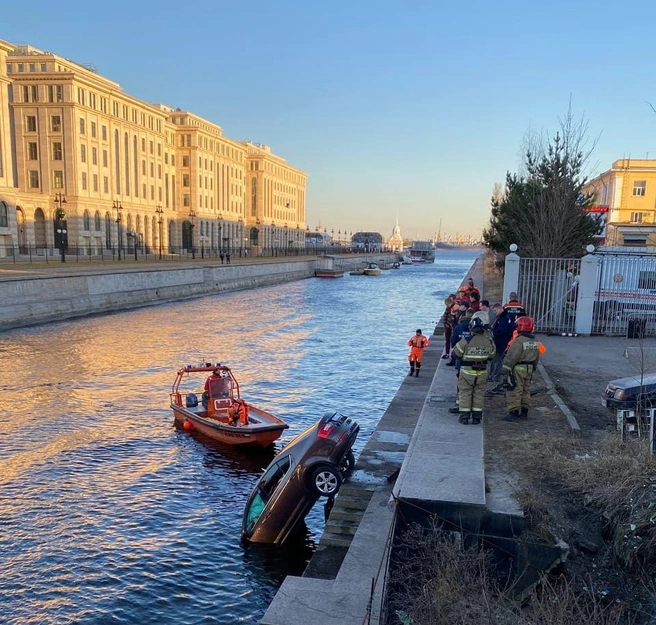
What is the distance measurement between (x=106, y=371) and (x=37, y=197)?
161ft

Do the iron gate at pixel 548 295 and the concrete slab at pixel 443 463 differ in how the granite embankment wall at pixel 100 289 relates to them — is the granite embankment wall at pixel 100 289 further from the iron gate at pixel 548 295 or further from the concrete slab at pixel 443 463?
the concrete slab at pixel 443 463

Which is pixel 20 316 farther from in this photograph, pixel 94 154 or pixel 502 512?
pixel 94 154

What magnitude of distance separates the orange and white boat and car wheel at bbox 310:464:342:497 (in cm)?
416

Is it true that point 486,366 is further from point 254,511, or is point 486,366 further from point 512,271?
point 512,271

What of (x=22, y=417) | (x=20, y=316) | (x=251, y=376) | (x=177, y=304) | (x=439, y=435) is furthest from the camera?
(x=177, y=304)

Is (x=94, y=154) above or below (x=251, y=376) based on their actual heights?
above

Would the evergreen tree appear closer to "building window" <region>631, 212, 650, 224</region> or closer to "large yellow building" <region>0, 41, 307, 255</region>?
"building window" <region>631, 212, 650, 224</region>

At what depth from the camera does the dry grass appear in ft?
15.1

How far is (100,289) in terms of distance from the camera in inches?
1401

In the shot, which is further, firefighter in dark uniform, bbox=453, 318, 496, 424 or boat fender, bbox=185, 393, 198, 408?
boat fender, bbox=185, 393, 198, 408

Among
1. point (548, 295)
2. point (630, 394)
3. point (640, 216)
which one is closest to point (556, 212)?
point (548, 295)

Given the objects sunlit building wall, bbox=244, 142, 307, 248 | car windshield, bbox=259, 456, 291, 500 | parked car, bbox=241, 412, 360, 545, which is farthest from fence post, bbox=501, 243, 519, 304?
sunlit building wall, bbox=244, 142, 307, 248

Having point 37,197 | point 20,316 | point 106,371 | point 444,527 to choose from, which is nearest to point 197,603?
point 444,527

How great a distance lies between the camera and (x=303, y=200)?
162000mm
